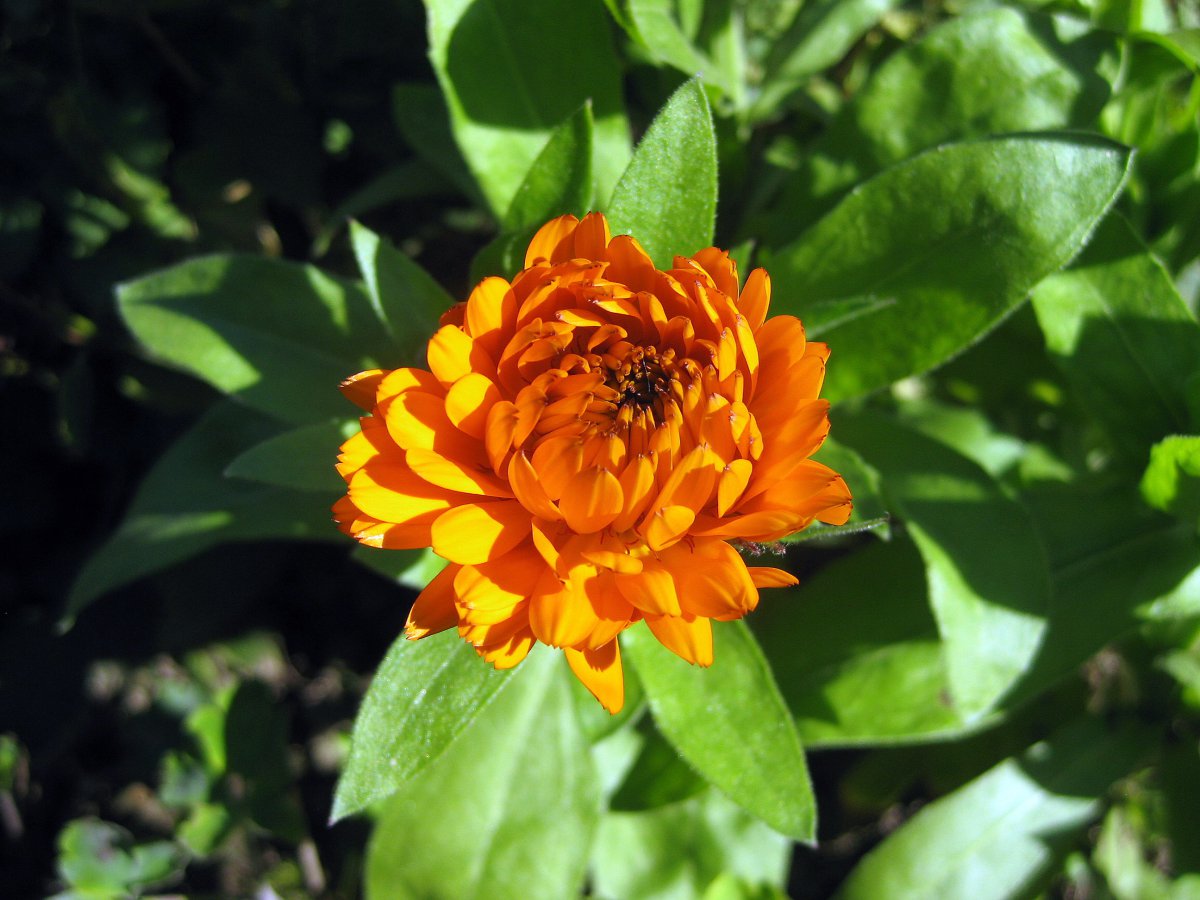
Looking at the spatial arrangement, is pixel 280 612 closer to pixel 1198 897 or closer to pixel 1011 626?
pixel 1011 626

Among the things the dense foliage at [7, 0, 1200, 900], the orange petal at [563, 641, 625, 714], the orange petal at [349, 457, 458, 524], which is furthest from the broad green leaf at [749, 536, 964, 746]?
the orange petal at [349, 457, 458, 524]

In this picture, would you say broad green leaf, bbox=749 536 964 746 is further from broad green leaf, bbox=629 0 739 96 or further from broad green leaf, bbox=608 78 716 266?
broad green leaf, bbox=629 0 739 96

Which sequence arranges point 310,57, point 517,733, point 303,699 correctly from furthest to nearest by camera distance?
point 303,699, point 310,57, point 517,733

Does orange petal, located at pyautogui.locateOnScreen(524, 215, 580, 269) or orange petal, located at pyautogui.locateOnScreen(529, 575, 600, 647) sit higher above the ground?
orange petal, located at pyautogui.locateOnScreen(524, 215, 580, 269)

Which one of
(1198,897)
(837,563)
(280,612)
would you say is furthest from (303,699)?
(1198,897)

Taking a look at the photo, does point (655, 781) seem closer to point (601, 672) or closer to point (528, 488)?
point (601, 672)

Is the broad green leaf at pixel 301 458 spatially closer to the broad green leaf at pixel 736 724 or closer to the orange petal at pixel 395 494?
the orange petal at pixel 395 494
